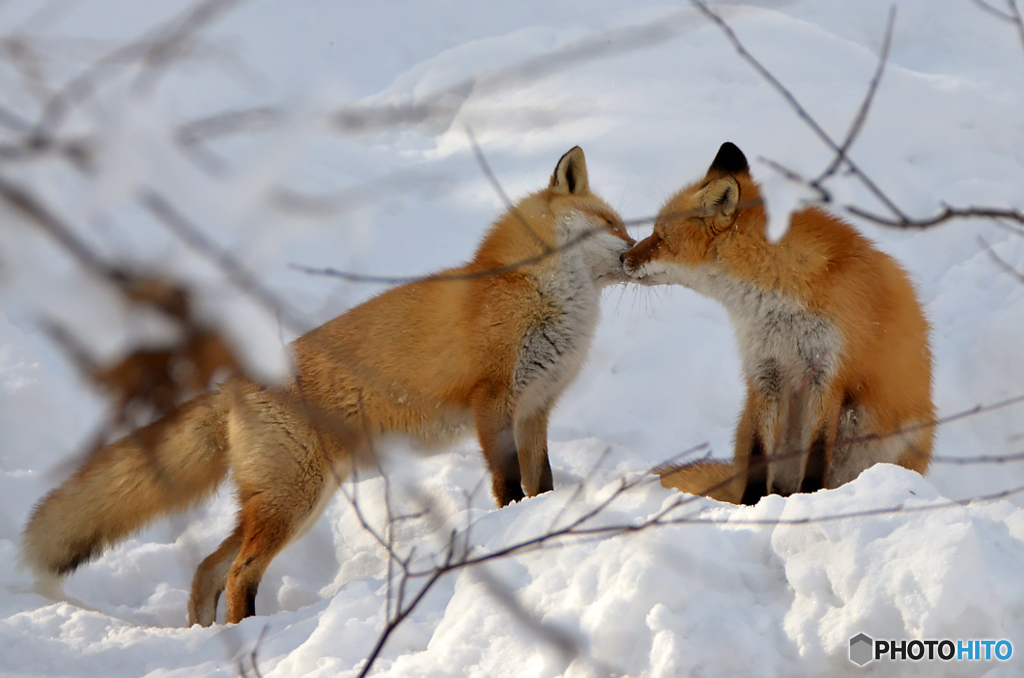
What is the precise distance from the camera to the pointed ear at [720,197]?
348 centimetres

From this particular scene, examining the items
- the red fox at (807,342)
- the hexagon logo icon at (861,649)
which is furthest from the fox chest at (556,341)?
the hexagon logo icon at (861,649)

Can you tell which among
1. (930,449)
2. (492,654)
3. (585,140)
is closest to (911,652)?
(492,654)

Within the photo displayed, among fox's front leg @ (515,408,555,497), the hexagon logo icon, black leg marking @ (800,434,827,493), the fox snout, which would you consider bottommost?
fox's front leg @ (515,408,555,497)

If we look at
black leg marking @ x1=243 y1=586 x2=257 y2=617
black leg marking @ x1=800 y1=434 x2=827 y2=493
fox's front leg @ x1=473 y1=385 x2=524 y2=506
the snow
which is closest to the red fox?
black leg marking @ x1=800 y1=434 x2=827 y2=493

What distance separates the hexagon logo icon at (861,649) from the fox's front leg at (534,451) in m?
2.02

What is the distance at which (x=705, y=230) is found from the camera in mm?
3582

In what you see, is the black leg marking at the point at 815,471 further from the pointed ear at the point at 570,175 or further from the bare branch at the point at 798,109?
the pointed ear at the point at 570,175

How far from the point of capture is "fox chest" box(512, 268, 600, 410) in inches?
150

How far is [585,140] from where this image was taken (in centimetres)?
662

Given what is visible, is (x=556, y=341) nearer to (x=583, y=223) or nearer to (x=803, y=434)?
(x=583, y=223)

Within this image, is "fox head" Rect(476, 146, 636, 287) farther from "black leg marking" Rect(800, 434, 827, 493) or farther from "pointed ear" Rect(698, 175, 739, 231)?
"black leg marking" Rect(800, 434, 827, 493)

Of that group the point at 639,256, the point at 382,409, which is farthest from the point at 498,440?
the point at 639,256

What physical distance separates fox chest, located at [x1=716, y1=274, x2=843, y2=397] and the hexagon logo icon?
1239 mm

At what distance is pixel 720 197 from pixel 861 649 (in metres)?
1.96
